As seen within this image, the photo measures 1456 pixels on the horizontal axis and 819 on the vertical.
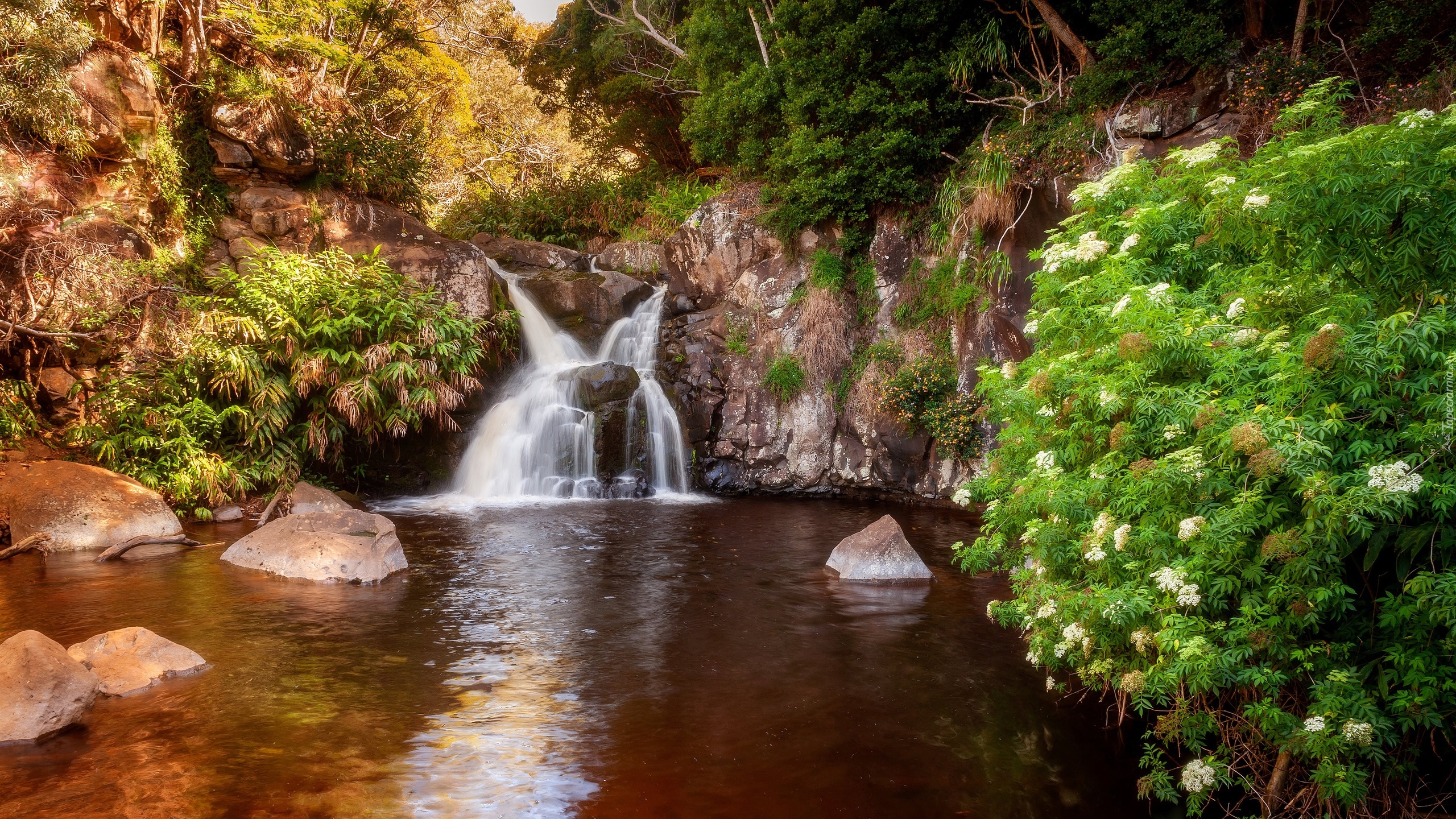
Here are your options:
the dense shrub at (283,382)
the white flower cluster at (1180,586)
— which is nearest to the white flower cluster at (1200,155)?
the white flower cluster at (1180,586)

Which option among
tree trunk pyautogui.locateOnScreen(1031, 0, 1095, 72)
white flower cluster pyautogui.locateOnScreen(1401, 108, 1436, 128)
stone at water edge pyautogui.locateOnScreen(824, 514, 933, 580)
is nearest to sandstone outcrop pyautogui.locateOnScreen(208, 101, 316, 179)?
stone at water edge pyautogui.locateOnScreen(824, 514, 933, 580)

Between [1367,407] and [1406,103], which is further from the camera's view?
[1406,103]

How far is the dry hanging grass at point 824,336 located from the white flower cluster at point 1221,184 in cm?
1089

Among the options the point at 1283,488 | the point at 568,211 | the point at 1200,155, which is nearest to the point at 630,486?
the point at 568,211

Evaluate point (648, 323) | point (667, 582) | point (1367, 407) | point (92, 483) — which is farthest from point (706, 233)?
point (1367, 407)

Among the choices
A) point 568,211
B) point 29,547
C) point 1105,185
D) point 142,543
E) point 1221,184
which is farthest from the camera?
point 568,211

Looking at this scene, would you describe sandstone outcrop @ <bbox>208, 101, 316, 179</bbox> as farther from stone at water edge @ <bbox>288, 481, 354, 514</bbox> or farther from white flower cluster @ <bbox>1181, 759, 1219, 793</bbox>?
white flower cluster @ <bbox>1181, 759, 1219, 793</bbox>

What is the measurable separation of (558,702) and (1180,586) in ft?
13.0

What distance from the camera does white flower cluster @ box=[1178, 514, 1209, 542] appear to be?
11.4 feet

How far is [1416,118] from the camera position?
3.20 m

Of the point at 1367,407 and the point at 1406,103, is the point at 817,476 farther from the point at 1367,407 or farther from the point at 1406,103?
the point at 1367,407

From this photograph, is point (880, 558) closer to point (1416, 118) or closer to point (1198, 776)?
point (1198, 776)

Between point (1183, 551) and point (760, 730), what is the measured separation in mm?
2740

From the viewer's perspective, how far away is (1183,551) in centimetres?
377
